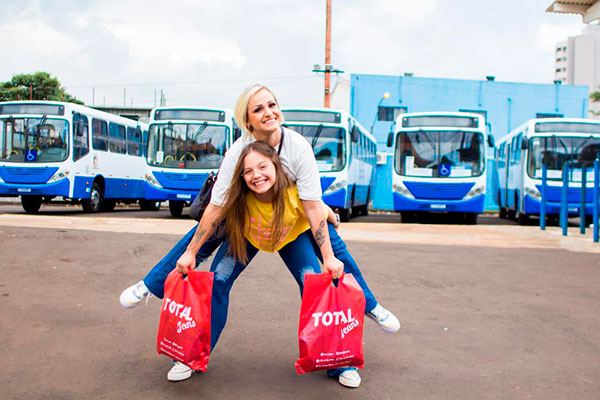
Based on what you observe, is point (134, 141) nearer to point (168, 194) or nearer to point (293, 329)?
point (168, 194)

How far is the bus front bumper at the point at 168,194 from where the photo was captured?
58.6 ft

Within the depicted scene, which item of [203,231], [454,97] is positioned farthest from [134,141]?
[454,97]

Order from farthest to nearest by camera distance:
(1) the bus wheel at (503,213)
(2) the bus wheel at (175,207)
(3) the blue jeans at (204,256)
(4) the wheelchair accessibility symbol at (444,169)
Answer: (1) the bus wheel at (503,213), (2) the bus wheel at (175,207), (4) the wheelchair accessibility symbol at (444,169), (3) the blue jeans at (204,256)

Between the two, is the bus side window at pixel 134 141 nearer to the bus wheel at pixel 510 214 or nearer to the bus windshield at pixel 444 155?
the bus windshield at pixel 444 155

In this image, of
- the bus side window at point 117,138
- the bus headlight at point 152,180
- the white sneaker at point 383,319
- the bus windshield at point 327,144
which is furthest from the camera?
the bus side window at point 117,138

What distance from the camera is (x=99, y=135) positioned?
20219 millimetres

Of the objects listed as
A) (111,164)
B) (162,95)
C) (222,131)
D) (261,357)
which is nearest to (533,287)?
(261,357)

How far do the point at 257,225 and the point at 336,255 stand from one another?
1.67ft

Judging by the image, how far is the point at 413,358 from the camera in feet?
13.9

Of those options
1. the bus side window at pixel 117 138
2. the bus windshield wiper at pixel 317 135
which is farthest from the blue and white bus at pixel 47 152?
the bus windshield wiper at pixel 317 135

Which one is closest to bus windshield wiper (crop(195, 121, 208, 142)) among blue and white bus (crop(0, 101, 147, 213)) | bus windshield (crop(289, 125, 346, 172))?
bus windshield (crop(289, 125, 346, 172))

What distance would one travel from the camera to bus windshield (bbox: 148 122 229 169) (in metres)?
18.2

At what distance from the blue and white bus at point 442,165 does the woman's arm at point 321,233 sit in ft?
46.3

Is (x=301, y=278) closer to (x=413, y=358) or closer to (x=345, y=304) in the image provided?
(x=345, y=304)
